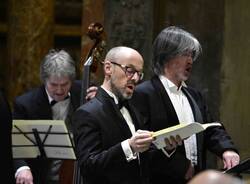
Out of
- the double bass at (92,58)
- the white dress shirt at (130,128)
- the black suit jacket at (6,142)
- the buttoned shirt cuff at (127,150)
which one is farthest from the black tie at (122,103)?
the double bass at (92,58)

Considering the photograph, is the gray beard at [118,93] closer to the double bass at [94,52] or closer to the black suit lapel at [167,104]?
the black suit lapel at [167,104]

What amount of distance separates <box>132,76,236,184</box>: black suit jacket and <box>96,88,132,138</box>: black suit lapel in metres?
0.46

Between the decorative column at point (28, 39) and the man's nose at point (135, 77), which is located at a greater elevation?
the man's nose at point (135, 77)

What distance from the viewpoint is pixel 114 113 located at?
12.8 feet

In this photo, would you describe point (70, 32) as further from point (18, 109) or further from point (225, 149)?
point (225, 149)

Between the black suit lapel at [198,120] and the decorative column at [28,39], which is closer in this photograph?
the black suit lapel at [198,120]

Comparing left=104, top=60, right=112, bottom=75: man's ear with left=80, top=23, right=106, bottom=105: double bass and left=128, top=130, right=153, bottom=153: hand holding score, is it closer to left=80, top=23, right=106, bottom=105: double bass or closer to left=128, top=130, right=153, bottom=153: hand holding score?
left=128, top=130, right=153, bottom=153: hand holding score

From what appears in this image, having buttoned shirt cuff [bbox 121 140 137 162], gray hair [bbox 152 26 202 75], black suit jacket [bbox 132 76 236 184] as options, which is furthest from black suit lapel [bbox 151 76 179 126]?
buttoned shirt cuff [bbox 121 140 137 162]

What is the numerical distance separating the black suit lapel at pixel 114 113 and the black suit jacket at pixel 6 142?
0.55m

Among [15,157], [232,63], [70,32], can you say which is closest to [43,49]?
[70,32]

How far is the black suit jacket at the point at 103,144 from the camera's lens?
374cm

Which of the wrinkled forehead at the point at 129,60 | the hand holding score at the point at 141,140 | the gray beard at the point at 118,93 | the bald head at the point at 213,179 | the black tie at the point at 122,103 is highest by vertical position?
the bald head at the point at 213,179

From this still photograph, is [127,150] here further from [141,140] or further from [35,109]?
[35,109]

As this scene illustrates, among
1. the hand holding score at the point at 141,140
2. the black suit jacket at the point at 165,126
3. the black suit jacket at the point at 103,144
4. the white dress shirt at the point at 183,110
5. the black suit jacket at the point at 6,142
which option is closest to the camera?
the hand holding score at the point at 141,140
